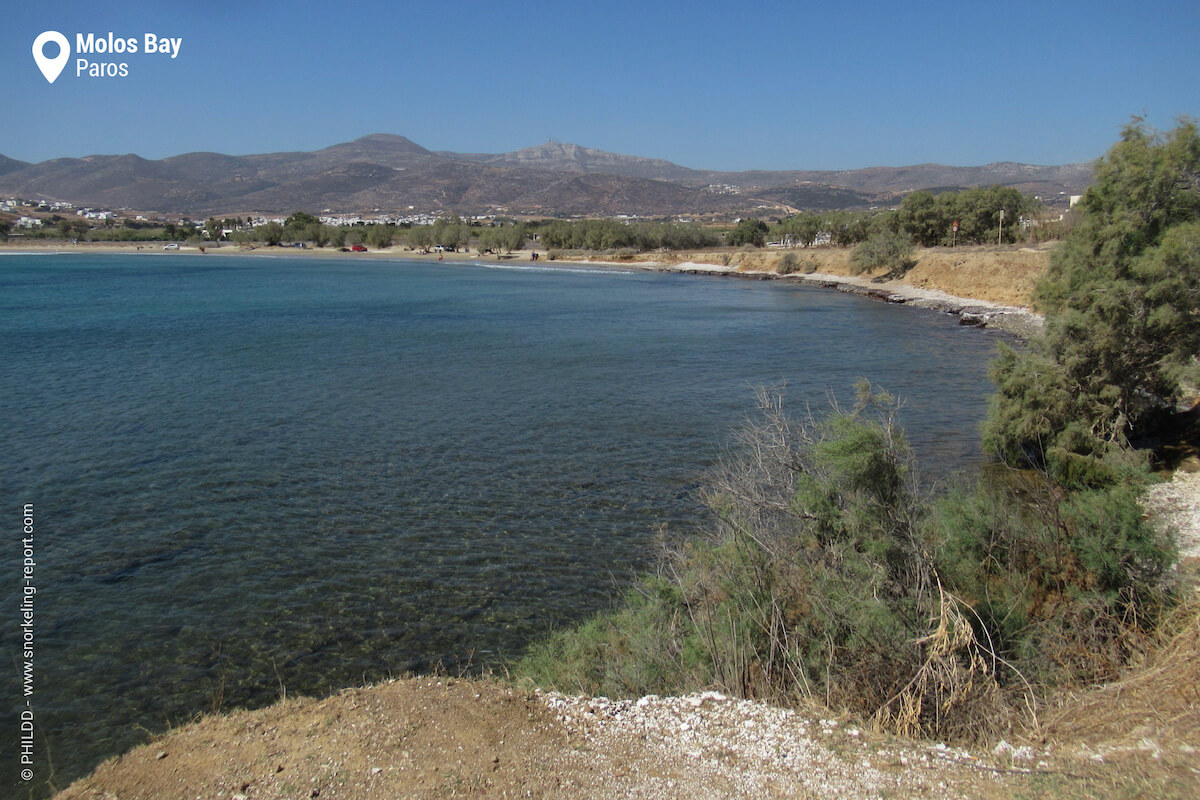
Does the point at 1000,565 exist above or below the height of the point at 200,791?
above

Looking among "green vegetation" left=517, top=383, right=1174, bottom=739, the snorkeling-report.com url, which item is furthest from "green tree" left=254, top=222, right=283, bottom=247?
"green vegetation" left=517, top=383, right=1174, bottom=739

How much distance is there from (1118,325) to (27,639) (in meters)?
20.0

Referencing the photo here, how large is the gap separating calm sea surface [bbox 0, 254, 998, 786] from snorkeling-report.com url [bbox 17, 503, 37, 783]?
0.30 feet

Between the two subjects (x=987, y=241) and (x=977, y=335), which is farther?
(x=987, y=241)

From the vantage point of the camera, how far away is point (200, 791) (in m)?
5.76

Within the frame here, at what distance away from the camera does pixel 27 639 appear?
9828mm

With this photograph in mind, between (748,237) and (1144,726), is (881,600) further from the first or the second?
(748,237)

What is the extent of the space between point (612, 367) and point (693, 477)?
48.1 feet

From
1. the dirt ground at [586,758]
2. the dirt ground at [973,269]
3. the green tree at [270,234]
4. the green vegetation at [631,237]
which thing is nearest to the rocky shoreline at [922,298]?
the dirt ground at [973,269]

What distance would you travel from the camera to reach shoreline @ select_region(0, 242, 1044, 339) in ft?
149

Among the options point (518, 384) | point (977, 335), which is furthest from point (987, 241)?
point (518, 384)

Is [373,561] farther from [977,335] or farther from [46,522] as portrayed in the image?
[977,335]

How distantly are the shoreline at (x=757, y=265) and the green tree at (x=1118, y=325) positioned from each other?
5.96 ft

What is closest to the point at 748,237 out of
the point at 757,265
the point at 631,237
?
the point at 631,237
